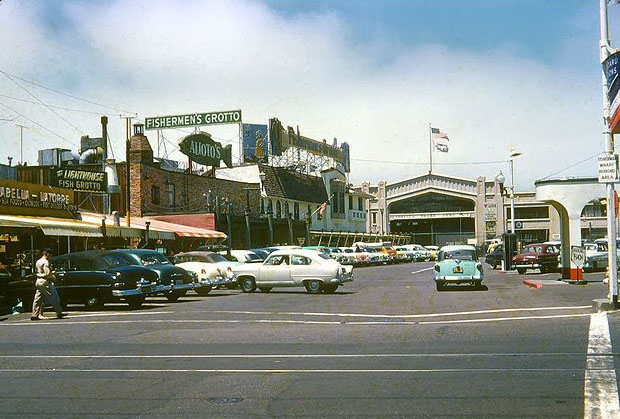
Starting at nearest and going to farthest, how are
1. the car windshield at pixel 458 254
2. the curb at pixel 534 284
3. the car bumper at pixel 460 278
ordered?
1. the car bumper at pixel 460 278
2. the curb at pixel 534 284
3. the car windshield at pixel 458 254

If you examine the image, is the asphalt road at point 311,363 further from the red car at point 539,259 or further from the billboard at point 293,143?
the billboard at point 293,143

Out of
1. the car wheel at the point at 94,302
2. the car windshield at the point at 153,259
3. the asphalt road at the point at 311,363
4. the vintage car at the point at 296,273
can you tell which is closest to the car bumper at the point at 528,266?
the vintage car at the point at 296,273

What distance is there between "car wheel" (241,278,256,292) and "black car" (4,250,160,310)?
6170 mm

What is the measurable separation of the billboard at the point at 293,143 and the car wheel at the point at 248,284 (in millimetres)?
36591

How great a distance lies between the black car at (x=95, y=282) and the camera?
20.1 metres

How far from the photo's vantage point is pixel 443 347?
37.4 feet

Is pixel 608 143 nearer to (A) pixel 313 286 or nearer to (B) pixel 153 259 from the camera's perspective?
(A) pixel 313 286

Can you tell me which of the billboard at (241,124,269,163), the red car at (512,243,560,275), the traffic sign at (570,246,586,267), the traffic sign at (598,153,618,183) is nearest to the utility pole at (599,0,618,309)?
the traffic sign at (598,153,618,183)

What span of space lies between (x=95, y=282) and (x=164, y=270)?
246cm

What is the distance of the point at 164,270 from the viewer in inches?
872

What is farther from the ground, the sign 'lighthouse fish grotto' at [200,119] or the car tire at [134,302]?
the sign 'lighthouse fish grotto' at [200,119]

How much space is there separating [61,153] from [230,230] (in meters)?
13.5

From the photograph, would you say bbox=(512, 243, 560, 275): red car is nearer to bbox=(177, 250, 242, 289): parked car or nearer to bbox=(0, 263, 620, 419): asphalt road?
bbox=(177, 250, 242, 289): parked car

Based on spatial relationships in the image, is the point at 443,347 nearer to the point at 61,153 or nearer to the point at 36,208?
the point at 36,208
